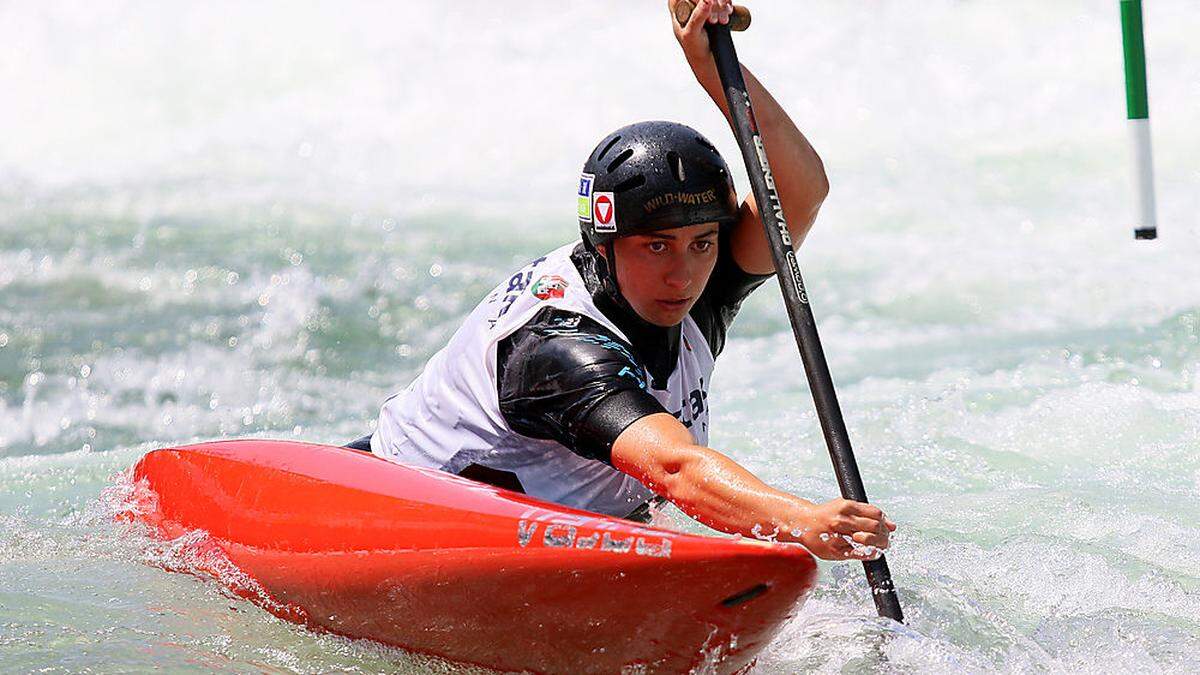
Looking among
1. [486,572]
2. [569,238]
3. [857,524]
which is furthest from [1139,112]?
[569,238]

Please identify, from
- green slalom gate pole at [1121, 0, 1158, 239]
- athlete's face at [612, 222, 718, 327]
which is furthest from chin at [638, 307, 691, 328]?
green slalom gate pole at [1121, 0, 1158, 239]

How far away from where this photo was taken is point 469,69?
10.6m

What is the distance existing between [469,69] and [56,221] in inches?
132

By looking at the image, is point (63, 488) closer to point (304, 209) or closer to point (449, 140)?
point (304, 209)

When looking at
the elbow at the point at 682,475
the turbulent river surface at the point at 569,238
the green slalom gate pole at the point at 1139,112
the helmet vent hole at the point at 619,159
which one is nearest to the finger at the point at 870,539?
the elbow at the point at 682,475

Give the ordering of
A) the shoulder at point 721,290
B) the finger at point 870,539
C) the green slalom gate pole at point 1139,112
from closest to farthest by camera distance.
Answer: the finger at point 870,539
the shoulder at point 721,290
the green slalom gate pole at point 1139,112

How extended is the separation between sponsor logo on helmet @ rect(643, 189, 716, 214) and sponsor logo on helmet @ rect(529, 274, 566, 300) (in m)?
0.25

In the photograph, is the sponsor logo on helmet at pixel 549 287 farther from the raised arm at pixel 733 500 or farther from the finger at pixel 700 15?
the finger at pixel 700 15

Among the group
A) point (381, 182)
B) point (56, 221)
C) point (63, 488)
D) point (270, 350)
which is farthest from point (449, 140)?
point (63, 488)

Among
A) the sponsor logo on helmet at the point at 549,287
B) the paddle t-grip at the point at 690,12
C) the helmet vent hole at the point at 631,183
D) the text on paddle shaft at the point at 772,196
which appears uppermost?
the paddle t-grip at the point at 690,12

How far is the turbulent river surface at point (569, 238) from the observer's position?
3309 mm

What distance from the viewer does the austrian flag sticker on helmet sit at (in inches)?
112

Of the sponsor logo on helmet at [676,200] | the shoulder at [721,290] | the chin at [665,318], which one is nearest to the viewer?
the sponsor logo on helmet at [676,200]

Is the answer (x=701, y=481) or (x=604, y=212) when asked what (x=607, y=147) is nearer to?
(x=604, y=212)
